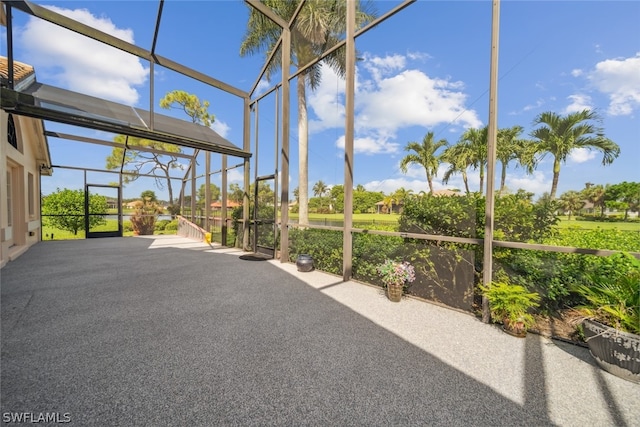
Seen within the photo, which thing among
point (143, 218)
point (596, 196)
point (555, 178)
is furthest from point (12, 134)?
point (596, 196)

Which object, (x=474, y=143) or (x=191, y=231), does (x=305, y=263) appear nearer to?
(x=474, y=143)

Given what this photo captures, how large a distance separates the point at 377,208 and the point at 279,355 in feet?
11.6

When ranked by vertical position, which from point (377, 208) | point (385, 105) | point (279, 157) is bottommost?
point (377, 208)

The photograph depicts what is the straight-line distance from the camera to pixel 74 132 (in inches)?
338

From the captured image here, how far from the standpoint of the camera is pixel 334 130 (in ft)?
17.1

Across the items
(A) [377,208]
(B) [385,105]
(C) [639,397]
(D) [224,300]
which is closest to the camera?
(C) [639,397]

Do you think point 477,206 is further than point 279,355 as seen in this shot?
Yes

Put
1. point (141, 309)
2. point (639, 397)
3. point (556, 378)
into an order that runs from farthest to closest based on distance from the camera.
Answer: point (141, 309) < point (556, 378) < point (639, 397)

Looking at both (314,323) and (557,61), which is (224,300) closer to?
(314,323)

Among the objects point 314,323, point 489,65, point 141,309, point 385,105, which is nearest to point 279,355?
point 314,323

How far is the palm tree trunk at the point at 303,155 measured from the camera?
8555 mm

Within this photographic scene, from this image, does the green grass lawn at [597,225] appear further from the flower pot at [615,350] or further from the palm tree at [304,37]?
the palm tree at [304,37]

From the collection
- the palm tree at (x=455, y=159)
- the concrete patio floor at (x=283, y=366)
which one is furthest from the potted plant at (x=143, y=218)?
the palm tree at (x=455, y=159)

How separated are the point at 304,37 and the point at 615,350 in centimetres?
1117
